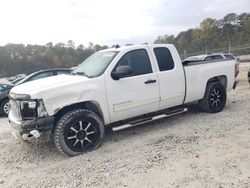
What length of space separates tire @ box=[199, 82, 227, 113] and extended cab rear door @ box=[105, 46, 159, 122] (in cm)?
163

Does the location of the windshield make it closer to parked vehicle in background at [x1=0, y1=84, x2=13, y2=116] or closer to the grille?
the grille

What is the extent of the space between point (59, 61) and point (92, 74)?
35641mm

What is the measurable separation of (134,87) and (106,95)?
0.61 metres

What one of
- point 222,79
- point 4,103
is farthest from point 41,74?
point 222,79

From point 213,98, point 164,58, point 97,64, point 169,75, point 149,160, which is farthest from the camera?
point 213,98

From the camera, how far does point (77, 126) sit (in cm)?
443

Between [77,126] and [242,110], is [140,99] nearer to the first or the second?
[77,126]

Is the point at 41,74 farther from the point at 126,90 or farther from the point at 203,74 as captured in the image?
the point at 203,74

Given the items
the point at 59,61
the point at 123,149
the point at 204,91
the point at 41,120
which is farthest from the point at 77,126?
the point at 59,61

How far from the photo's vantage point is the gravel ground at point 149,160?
3420 mm

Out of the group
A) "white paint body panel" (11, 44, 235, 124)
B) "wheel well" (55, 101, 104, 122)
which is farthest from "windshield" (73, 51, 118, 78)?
"wheel well" (55, 101, 104, 122)

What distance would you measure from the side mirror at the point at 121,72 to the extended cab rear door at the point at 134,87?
0.22ft

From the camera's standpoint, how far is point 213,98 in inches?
256

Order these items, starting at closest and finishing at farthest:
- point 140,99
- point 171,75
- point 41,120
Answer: point 41,120, point 140,99, point 171,75
